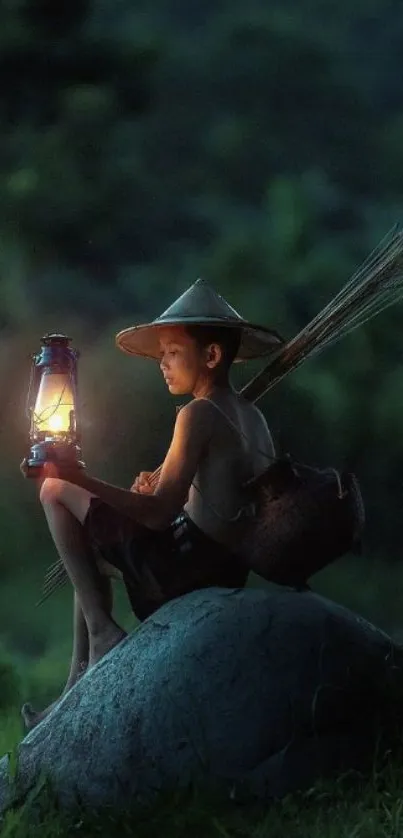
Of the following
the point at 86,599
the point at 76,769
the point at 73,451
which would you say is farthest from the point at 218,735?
the point at 73,451

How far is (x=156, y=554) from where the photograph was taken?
363cm

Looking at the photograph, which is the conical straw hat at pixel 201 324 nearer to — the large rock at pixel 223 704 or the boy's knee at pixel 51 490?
the boy's knee at pixel 51 490

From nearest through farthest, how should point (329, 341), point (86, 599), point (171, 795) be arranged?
point (171, 795) < point (86, 599) < point (329, 341)

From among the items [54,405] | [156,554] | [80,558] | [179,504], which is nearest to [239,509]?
[179,504]

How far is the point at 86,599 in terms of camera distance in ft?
12.1

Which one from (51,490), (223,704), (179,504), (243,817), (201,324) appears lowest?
(243,817)

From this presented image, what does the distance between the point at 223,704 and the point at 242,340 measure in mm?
1206

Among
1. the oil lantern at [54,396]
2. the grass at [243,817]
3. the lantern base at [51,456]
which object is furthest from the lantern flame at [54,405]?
the grass at [243,817]

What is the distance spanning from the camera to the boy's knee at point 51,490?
146 inches

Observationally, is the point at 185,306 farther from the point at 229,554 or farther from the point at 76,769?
the point at 76,769

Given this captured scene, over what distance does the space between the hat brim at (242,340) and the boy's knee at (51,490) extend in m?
0.52

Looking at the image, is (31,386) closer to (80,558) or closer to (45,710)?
(80,558)

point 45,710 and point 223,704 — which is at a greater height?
point 45,710

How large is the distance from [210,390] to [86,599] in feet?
2.36
